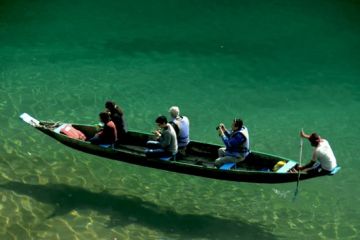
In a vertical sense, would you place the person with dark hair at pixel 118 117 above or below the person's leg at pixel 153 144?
above

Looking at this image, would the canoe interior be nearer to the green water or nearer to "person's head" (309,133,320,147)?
the green water

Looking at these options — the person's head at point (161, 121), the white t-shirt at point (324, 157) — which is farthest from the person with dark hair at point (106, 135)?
the white t-shirt at point (324, 157)

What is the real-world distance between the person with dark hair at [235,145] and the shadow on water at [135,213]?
159 cm

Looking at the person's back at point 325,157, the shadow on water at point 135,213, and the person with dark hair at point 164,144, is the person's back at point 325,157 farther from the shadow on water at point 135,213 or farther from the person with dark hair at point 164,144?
the person with dark hair at point 164,144

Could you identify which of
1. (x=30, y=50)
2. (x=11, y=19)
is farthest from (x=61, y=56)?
(x=11, y=19)

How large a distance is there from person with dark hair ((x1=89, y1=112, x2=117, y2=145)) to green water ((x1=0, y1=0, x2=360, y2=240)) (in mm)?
1118

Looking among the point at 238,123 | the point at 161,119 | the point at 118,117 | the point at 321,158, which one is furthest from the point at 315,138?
the point at 118,117

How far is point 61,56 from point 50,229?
508 inches

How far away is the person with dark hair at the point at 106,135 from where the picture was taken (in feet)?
45.2

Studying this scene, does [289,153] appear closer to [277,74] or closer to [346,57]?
[277,74]

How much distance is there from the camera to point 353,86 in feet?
71.4

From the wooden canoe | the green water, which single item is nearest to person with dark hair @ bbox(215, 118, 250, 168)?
the wooden canoe

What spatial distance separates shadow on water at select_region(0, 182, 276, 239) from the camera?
12.5 metres

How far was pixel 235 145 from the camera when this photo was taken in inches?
517
